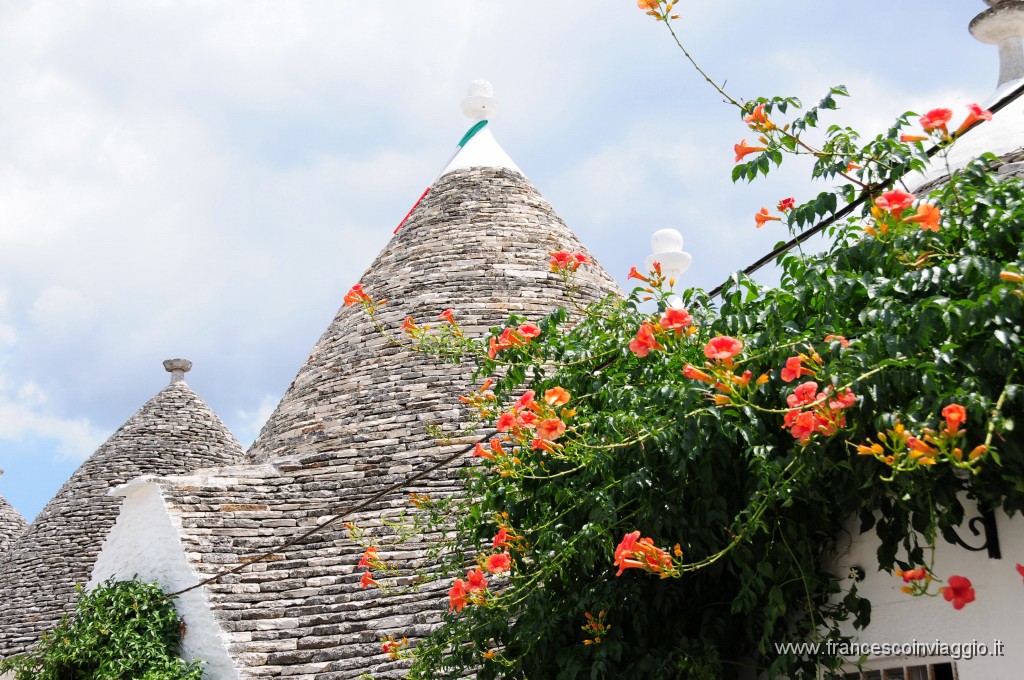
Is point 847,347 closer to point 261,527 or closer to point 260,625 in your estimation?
Answer: point 260,625

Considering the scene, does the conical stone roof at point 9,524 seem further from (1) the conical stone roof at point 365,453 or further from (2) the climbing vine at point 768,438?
(2) the climbing vine at point 768,438

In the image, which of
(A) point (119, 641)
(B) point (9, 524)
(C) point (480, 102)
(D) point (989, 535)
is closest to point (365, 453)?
(A) point (119, 641)

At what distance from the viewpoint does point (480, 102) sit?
547 inches

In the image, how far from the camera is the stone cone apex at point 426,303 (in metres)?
10.3

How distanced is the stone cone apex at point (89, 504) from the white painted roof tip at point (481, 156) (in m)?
5.02

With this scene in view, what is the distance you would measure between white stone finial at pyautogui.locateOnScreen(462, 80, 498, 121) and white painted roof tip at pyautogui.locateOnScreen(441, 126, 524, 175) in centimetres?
46

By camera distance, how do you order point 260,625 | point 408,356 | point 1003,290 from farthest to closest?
point 408,356
point 260,625
point 1003,290

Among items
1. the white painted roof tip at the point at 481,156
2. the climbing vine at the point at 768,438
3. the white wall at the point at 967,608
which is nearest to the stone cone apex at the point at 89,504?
the white painted roof tip at the point at 481,156

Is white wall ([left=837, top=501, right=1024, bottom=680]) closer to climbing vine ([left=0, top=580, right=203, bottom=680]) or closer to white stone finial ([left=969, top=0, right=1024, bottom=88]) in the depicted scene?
white stone finial ([left=969, top=0, right=1024, bottom=88])

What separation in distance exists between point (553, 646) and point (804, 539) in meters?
1.60

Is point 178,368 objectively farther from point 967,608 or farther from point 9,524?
point 967,608

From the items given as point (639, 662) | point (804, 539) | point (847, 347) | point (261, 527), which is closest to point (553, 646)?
point (639, 662)

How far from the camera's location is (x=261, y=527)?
9.36m

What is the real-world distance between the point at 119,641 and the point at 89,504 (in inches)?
233
